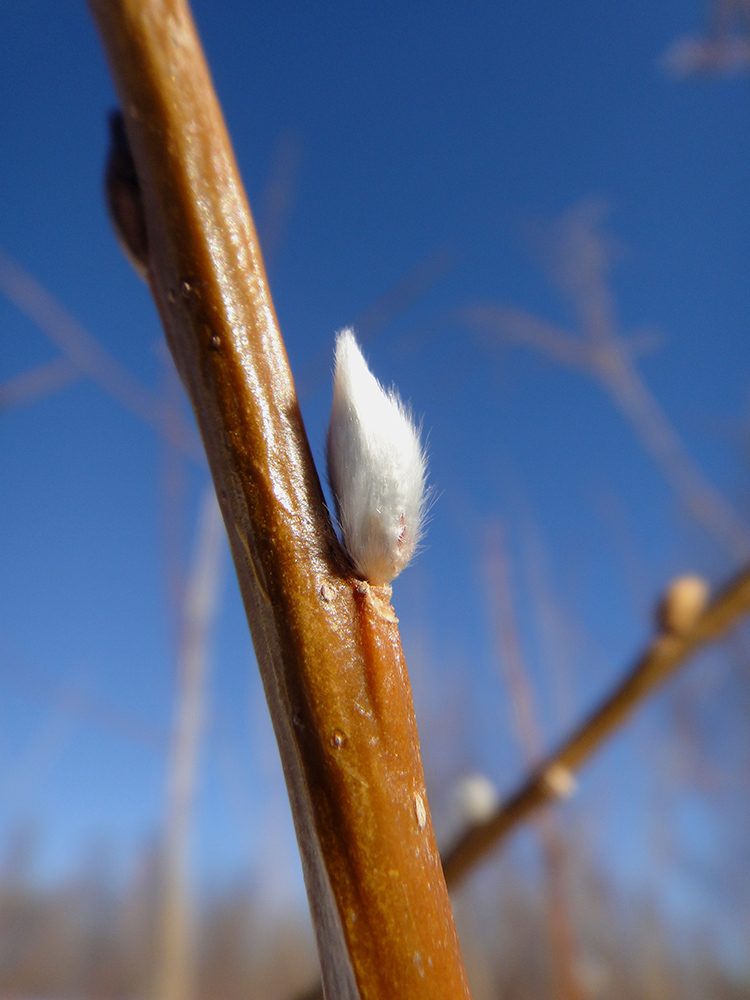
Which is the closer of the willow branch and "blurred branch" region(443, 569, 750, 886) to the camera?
the willow branch

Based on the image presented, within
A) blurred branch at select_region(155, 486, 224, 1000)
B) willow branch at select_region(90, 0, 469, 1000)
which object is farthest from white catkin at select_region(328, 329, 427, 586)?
blurred branch at select_region(155, 486, 224, 1000)

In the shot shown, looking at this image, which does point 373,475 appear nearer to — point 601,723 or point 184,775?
point 601,723

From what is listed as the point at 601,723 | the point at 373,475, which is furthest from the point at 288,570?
the point at 601,723

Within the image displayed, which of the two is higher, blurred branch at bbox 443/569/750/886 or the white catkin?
the white catkin

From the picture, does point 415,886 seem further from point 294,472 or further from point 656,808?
point 656,808

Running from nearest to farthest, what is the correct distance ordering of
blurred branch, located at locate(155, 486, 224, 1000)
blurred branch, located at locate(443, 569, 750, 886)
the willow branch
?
the willow branch → blurred branch, located at locate(443, 569, 750, 886) → blurred branch, located at locate(155, 486, 224, 1000)

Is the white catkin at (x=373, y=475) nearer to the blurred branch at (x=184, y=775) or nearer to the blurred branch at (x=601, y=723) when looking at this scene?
the blurred branch at (x=601, y=723)

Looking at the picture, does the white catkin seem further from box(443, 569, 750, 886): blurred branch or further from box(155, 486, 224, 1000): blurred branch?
box(155, 486, 224, 1000): blurred branch

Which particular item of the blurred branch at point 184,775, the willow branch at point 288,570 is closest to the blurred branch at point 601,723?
the willow branch at point 288,570
